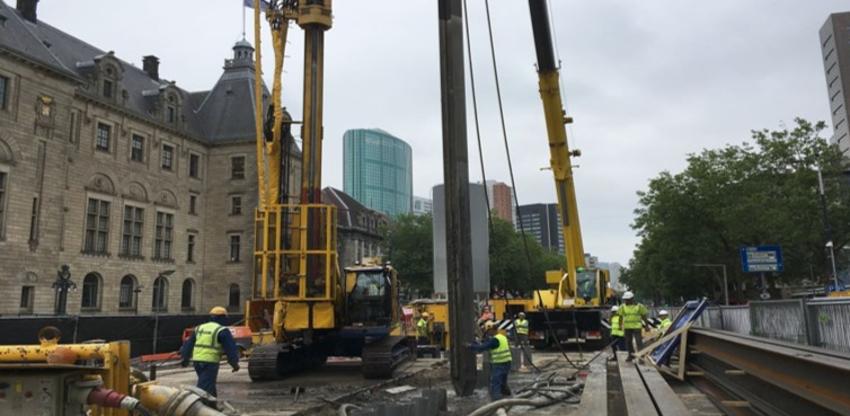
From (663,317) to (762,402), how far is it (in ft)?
36.8

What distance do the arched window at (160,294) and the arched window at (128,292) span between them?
1.87 m

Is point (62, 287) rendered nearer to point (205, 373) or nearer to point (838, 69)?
point (205, 373)

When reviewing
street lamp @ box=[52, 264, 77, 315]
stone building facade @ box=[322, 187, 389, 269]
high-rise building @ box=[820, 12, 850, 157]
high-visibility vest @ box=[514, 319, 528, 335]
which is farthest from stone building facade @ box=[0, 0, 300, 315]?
high-rise building @ box=[820, 12, 850, 157]

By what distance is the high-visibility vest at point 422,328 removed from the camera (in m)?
24.5

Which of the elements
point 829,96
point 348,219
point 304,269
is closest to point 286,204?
point 304,269

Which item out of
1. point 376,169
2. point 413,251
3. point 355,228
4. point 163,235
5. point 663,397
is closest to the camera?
point 663,397

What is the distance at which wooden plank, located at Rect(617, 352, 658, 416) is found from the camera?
638cm

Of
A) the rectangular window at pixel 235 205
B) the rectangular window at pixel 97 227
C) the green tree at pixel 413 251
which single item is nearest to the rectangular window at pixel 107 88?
the rectangular window at pixel 97 227

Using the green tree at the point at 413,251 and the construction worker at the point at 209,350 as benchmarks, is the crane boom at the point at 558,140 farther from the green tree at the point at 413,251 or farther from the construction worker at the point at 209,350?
the green tree at the point at 413,251

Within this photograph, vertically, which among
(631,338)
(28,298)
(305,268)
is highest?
(28,298)

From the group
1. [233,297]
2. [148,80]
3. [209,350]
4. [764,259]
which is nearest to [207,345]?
[209,350]

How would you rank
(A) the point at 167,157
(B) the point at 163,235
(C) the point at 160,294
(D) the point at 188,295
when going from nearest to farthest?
1. (C) the point at 160,294
2. (B) the point at 163,235
3. (A) the point at 167,157
4. (D) the point at 188,295

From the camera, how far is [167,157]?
48906mm

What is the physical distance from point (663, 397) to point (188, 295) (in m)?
48.2
